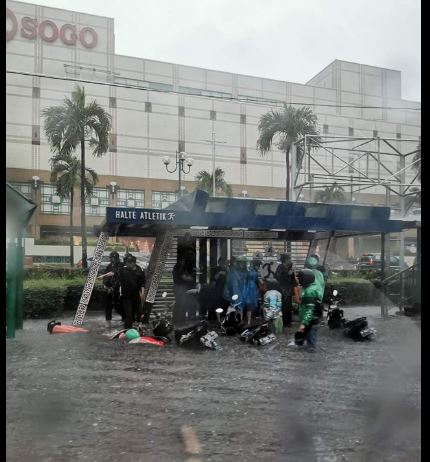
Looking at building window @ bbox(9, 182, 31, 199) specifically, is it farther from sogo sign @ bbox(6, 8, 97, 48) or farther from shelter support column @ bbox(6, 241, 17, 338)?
sogo sign @ bbox(6, 8, 97, 48)

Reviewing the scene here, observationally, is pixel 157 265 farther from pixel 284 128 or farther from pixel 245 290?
pixel 284 128

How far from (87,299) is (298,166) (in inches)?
71.1

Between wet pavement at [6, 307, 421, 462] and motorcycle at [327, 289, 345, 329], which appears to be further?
motorcycle at [327, 289, 345, 329]

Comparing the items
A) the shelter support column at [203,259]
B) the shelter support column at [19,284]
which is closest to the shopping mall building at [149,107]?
the shelter support column at [19,284]

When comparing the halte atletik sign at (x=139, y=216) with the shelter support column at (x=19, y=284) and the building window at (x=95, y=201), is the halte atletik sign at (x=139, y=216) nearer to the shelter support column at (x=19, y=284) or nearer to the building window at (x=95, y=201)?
the building window at (x=95, y=201)

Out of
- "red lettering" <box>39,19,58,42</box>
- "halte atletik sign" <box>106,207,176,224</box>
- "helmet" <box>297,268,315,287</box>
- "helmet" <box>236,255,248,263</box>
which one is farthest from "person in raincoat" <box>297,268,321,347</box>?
"red lettering" <box>39,19,58,42</box>

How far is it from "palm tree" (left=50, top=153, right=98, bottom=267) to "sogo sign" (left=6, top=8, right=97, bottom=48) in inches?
17.3

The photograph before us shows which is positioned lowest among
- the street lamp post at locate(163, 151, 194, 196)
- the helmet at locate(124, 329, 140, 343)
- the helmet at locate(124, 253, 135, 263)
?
the helmet at locate(124, 329, 140, 343)

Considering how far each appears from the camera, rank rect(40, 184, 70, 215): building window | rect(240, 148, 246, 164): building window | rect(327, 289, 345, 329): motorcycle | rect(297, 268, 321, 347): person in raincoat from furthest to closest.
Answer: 1. rect(327, 289, 345, 329): motorcycle
2. rect(297, 268, 321, 347): person in raincoat
3. rect(240, 148, 246, 164): building window
4. rect(40, 184, 70, 215): building window

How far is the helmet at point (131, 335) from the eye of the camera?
8.97 feet

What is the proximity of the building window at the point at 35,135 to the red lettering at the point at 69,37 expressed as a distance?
9.4 inches

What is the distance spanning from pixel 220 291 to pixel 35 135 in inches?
98.1

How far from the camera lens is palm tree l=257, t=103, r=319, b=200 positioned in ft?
5.91

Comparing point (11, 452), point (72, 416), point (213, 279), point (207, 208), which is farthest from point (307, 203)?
point (11, 452)
